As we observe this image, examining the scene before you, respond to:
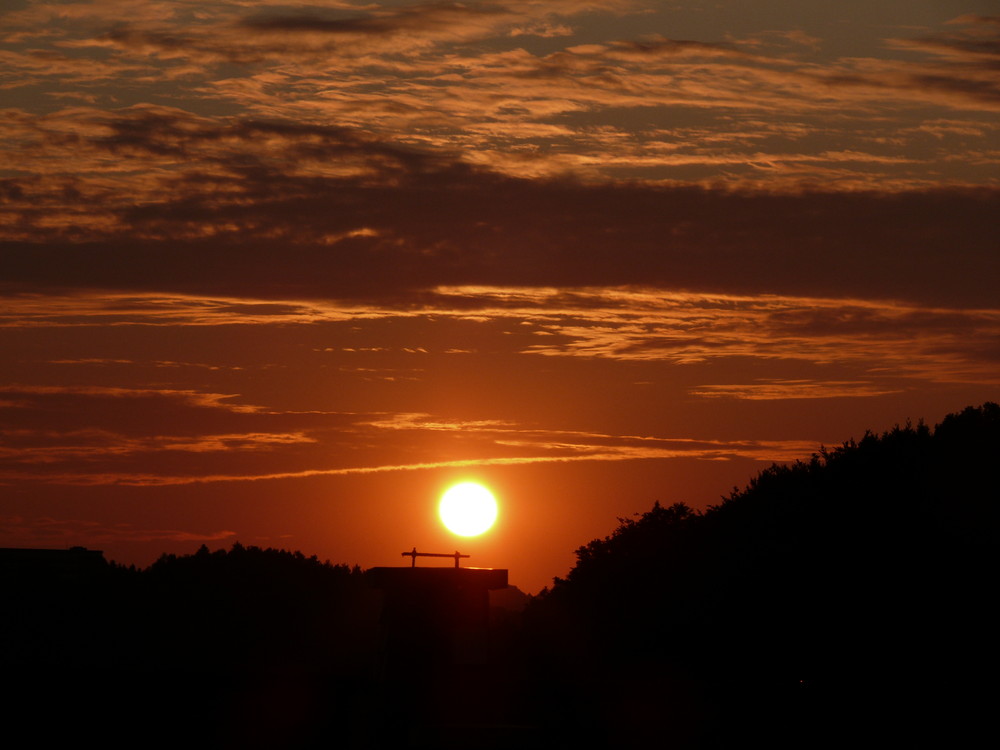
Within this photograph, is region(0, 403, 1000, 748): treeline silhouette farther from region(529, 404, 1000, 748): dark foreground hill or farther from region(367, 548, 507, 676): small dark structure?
region(367, 548, 507, 676): small dark structure

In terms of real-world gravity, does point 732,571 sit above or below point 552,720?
above

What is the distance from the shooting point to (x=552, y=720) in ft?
103

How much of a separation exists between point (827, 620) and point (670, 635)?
59.5ft

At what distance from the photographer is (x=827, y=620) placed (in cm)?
5325

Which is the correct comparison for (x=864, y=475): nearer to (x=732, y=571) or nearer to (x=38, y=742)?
(x=732, y=571)

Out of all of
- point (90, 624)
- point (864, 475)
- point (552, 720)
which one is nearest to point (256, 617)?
point (90, 624)

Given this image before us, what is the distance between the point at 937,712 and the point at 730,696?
4215 mm

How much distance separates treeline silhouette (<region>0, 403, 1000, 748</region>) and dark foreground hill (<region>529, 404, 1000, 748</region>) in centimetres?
7

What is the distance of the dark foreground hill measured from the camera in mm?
25141

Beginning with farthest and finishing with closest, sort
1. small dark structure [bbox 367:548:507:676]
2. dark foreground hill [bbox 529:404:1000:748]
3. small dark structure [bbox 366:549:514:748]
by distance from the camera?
small dark structure [bbox 367:548:507:676], small dark structure [bbox 366:549:514:748], dark foreground hill [bbox 529:404:1000:748]

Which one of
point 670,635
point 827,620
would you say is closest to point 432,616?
point 827,620

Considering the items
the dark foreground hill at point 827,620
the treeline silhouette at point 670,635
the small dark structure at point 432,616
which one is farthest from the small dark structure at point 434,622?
the dark foreground hill at point 827,620

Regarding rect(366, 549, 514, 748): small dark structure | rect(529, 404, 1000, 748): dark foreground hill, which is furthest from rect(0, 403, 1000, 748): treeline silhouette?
rect(366, 549, 514, 748): small dark structure

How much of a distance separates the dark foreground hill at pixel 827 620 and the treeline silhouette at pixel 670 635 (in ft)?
0.21
